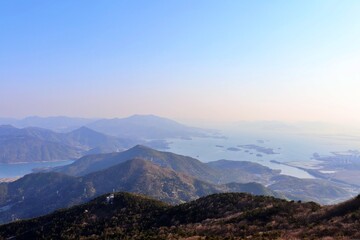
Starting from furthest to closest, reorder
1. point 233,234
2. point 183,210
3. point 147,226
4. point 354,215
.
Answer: point 183,210
point 147,226
point 233,234
point 354,215

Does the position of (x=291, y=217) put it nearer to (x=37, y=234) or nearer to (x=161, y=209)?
(x=161, y=209)

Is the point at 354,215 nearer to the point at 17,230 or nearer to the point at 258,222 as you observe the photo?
the point at 258,222

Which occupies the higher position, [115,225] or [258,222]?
[258,222]

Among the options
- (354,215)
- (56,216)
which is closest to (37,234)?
(56,216)

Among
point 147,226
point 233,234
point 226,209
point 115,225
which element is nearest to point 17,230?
point 115,225

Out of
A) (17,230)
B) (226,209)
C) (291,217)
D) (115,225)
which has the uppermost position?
(291,217)

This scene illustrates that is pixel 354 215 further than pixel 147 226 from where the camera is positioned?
No

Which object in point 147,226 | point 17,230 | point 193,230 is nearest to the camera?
point 193,230
